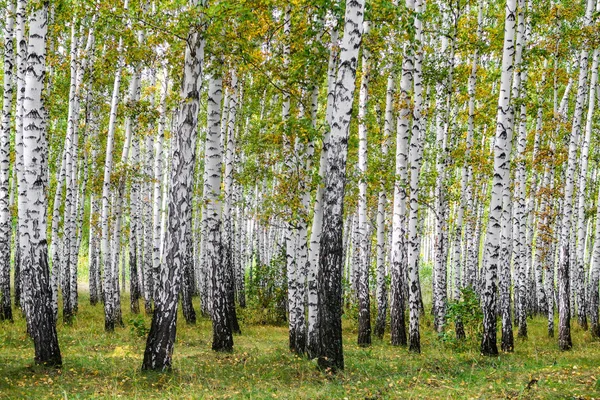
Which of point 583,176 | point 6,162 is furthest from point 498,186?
point 6,162

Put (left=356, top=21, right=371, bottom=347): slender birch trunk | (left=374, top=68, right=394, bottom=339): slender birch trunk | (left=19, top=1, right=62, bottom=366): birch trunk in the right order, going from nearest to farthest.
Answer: (left=19, top=1, right=62, bottom=366): birch trunk, (left=356, top=21, right=371, bottom=347): slender birch trunk, (left=374, top=68, right=394, bottom=339): slender birch trunk

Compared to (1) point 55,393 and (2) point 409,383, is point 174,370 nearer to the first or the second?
(1) point 55,393

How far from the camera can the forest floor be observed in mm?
7395

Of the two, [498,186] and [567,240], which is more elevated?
[498,186]

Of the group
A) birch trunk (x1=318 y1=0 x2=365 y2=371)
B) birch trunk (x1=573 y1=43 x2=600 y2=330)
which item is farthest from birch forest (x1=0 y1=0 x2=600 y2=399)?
birch trunk (x1=573 y1=43 x2=600 y2=330)

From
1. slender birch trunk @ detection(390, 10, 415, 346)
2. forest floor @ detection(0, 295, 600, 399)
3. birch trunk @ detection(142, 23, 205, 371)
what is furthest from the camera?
slender birch trunk @ detection(390, 10, 415, 346)

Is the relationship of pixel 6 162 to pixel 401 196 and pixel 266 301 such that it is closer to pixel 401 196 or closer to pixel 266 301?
pixel 266 301

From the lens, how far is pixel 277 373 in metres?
9.06

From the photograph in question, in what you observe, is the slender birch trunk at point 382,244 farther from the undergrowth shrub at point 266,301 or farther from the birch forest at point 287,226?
the undergrowth shrub at point 266,301

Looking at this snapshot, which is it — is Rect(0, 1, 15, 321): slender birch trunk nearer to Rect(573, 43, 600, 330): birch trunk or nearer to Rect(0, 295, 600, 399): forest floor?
Rect(0, 295, 600, 399): forest floor

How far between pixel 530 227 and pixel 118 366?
20596 mm

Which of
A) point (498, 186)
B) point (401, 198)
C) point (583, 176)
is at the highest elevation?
point (583, 176)

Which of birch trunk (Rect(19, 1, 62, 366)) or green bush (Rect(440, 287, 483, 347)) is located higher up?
birch trunk (Rect(19, 1, 62, 366))

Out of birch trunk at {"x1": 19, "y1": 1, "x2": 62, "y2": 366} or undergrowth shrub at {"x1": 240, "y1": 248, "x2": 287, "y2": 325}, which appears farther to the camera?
undergrowth shrub at {"x1": 240, "y1": 248, "x2": 287, "y2": 325}
